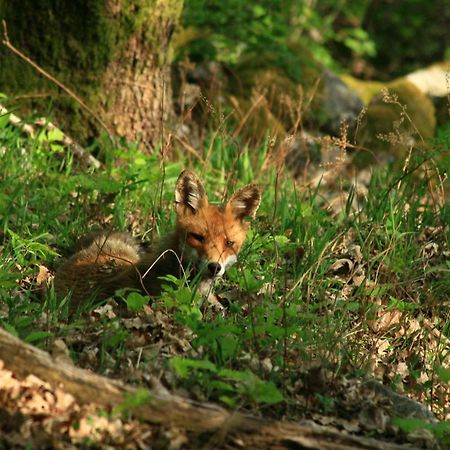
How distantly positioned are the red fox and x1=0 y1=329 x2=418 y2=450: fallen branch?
6.01 feet

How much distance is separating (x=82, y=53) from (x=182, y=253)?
3260mm

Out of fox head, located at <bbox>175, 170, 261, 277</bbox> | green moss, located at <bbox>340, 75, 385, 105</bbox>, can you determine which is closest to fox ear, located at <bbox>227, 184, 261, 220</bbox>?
fox head, located at <bbox>175, 170, 261, 277</bbox>

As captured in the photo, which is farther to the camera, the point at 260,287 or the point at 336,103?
the point at 336,103

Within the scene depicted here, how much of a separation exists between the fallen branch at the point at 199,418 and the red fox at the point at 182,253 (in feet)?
6.01

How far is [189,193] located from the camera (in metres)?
6.43

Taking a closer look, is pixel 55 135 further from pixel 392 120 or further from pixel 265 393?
pixel 392 120

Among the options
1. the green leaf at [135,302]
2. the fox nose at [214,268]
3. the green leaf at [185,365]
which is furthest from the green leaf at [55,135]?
the green leaf at [185,365]

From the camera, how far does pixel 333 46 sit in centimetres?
2175

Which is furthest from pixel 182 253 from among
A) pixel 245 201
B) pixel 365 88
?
pixel 365 88

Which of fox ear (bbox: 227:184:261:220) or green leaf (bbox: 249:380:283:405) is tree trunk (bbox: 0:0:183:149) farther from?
green leaf (bbox: 249:380:283:405)

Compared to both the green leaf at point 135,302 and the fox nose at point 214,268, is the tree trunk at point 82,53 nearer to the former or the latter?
the fox nose at point 214,268

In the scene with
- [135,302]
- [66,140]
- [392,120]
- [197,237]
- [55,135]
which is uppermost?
[135,302]

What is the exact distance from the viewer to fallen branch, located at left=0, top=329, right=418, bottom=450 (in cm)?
405

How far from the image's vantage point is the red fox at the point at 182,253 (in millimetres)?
6121
